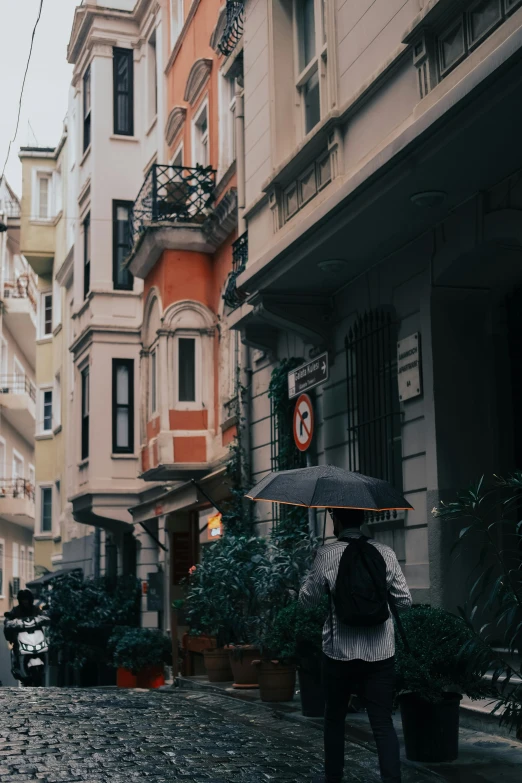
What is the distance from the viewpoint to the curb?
7.70 metres

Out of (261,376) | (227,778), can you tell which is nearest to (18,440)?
(261,376)

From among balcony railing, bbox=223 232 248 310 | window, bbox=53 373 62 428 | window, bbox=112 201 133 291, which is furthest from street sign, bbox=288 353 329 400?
window, bbox=53 373 62 428

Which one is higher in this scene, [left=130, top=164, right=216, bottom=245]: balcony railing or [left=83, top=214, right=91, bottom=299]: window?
[left=83, top=214, right=91, bottom=299]: window

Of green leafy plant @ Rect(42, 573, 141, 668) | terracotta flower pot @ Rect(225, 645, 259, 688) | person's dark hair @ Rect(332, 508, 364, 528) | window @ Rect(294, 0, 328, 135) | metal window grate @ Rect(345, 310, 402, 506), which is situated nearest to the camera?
person's dark hair @ Rect(332, 508, 364, 528)

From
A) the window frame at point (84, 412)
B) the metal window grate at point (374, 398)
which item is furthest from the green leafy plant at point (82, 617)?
the metal window grate at point (374, 398)

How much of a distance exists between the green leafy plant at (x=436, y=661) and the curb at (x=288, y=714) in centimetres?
47

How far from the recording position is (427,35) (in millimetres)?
9453

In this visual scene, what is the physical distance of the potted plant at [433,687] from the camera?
25.4 feet

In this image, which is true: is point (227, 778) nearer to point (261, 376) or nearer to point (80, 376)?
point (261, 376)

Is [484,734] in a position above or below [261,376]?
below

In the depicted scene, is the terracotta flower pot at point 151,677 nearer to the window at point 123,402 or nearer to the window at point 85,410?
the window at point 123,402

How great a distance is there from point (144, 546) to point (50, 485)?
44.8 ft

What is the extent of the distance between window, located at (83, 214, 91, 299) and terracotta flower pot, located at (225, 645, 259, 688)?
50.4 feet

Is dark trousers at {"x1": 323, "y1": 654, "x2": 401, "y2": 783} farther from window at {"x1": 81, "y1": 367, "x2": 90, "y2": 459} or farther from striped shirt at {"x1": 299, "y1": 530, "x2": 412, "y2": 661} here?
window at {"x1": 81, "y1": 367, "x2": 90, "y2": 459}
